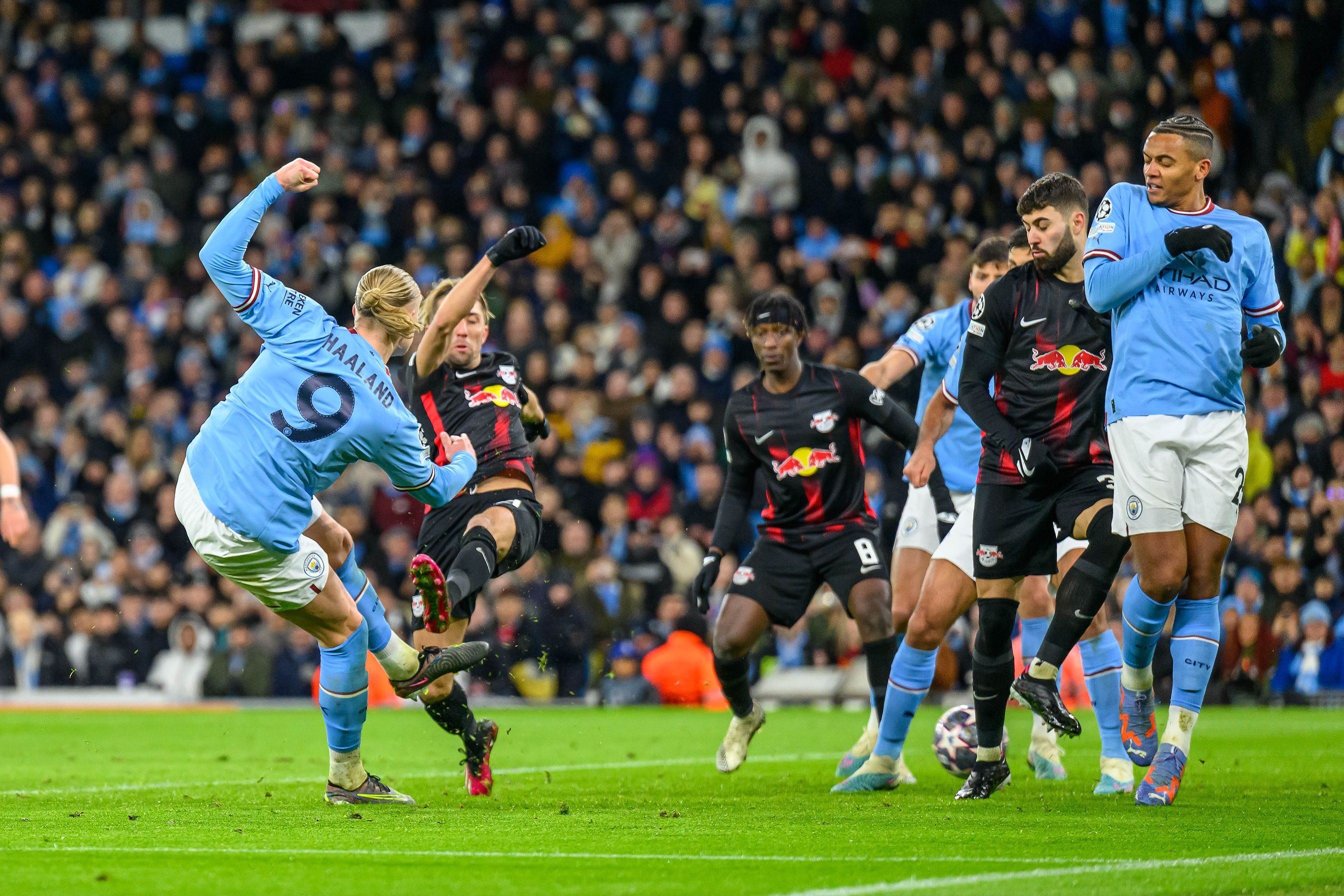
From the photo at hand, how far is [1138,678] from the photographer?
718cm

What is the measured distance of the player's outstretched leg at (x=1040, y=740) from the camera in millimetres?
8516

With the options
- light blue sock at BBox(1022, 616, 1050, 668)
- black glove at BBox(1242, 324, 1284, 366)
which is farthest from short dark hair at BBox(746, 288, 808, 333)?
black glove at BBox(1242, 324, 1284, 366)

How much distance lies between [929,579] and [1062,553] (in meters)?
0.87

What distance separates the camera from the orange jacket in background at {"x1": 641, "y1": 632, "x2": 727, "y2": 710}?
16.2m

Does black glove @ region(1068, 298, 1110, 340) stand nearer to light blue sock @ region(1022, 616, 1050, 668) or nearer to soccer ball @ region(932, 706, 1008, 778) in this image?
light blue sock @ region(1022, 616, 1050, 668)

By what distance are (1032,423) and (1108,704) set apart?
1.46 metres

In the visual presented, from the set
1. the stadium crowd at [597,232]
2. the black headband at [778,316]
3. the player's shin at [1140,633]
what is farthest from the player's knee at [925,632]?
the stadium crowd at [597,232]

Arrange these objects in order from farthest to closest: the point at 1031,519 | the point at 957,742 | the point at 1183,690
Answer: the point at 957,742, the point at 1031,519, the point at 1183,690

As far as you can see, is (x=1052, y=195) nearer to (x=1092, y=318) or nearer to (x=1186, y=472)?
(x=1092, y=318)

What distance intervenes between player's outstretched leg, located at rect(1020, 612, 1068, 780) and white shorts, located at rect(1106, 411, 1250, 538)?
71.1 inches

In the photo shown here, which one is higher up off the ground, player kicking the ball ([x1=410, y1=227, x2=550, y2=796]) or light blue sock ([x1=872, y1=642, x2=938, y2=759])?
player kicking the ball ([x1=410, y1=227, x2=550, y2=796])

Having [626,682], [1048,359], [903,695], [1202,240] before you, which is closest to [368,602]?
[903,695]

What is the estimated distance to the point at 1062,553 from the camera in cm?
843

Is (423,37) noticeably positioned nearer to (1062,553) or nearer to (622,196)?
(622,196)
